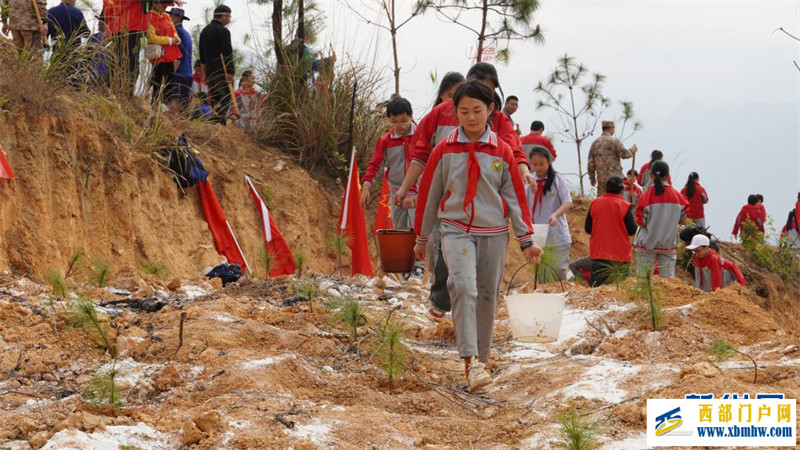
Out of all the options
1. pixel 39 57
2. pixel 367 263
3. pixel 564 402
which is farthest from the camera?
pixel 367 263

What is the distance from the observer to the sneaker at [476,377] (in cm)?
596

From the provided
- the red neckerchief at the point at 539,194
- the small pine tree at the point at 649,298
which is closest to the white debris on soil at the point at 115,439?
the small pine tree at the point at 649,298

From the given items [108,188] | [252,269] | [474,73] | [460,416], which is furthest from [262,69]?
[460,416]

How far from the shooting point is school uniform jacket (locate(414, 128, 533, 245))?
6.21 metres

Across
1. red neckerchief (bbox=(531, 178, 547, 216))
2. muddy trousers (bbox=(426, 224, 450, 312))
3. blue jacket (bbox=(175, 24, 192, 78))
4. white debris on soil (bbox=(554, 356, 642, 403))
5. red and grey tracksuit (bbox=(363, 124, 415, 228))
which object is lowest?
white debris on soil (bbox=(554, 356, 642, 403))

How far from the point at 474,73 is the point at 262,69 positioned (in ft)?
29.7

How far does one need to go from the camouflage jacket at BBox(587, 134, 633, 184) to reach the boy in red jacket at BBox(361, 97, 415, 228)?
22.4ft

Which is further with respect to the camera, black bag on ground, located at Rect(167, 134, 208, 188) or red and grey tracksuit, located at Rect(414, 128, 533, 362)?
black bag on ground, located at Rect(167, 134, 208, 188)

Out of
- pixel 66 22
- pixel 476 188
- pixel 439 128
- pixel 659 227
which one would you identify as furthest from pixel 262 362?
pixel 66 22

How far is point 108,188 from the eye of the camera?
11359mm

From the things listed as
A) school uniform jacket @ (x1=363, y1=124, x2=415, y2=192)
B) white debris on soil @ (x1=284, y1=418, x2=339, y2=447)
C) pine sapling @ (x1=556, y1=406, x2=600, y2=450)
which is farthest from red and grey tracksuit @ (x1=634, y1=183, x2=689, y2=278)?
pine sapling @ (x1=556, y1=406, x2=600, y2=450)

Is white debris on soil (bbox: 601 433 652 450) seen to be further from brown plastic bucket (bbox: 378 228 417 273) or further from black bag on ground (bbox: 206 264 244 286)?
black bag on ground (bbox: 206 264 244 286)

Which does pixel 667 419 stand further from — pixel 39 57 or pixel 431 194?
pixel 39 57

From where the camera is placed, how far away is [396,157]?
1015 cm
